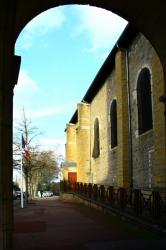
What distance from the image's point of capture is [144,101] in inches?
936

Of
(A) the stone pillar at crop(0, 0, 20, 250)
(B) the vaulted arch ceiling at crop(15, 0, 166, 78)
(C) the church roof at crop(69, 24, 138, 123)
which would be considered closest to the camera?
(A) the stone pillar at crop(0, 0, 20, 250)

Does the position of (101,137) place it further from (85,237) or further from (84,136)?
(85,237)

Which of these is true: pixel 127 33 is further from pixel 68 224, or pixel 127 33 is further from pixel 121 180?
pixel 68 224

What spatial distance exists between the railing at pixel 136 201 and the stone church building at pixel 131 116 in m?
1.06

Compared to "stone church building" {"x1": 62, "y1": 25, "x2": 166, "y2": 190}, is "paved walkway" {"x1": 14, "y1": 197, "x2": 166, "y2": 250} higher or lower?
lower

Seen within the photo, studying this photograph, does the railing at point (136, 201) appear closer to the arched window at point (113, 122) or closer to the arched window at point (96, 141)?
the arched window at point (113, 122)

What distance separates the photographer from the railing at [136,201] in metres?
15.1

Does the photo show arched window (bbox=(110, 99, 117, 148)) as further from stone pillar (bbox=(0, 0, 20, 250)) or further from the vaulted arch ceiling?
stone pillar (bbox=(0, 0, 20, 250))

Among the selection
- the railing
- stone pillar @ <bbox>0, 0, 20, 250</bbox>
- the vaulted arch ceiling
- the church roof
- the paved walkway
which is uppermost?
the church roof

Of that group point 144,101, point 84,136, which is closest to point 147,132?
point 144,101

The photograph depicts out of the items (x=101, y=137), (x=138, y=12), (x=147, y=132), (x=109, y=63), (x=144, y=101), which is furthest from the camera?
(x=101, y=137)

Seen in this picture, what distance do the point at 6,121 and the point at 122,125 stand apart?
55.1 ft

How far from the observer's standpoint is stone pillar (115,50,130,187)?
25.5m

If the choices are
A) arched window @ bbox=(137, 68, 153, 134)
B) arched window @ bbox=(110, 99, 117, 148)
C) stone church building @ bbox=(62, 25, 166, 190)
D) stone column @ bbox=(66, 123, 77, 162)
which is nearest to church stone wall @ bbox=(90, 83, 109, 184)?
stone church building @ bbox=(62, 25, 166, 190)
